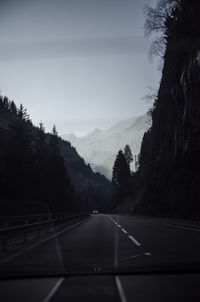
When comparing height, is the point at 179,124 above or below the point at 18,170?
above

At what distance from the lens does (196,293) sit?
6.03 metres

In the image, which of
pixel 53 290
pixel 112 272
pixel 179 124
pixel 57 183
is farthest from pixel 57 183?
pixel 53 290

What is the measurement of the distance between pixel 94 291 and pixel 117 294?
423mm

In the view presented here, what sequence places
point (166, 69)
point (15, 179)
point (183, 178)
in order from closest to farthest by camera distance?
point (183, 178) < point (15, 179) < point (166, 69)

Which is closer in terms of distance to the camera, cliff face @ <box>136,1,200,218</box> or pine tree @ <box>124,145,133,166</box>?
cliff face @ <box>136,1,200,218</box>

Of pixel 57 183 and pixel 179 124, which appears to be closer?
pixel 179 124

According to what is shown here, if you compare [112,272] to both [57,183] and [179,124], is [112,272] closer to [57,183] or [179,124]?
[179,124]

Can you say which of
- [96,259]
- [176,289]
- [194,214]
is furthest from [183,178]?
[176,289]

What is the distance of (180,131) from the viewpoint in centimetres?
4178

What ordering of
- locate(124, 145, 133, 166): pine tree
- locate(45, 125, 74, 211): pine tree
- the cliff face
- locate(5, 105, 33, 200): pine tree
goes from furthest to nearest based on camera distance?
locate(124, 145, 133, 166): pine tree
locate(45, 125, 74, 211): pine tree
locate(5, 105, 33, 200): pine tree
the cliff face

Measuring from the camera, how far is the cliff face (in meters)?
35.9

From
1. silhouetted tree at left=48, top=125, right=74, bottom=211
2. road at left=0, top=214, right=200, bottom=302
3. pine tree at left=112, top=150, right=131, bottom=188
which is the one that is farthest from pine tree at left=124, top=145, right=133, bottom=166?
road at left=0, top=214, right=200, bottom=302

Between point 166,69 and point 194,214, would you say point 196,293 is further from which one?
point 166,69

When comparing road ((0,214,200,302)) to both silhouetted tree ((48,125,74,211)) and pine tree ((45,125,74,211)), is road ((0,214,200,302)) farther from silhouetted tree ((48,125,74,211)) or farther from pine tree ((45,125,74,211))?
silhouetted tree ((48,125,74,211))
